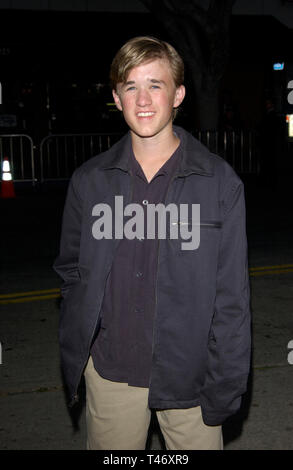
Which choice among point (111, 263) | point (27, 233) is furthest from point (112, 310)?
point (27, 233)

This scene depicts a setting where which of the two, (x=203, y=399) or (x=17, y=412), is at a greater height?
(x=203, y=399)

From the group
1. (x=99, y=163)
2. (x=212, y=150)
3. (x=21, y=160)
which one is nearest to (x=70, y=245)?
(x=99, y=163)

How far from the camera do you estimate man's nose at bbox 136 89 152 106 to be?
2.77 meters

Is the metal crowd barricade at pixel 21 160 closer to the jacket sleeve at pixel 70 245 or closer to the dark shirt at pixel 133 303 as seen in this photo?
the jacket sleeve at pixel 70 245

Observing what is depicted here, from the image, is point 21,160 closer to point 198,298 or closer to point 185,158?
point 185,158

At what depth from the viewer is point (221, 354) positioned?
2.72 metres

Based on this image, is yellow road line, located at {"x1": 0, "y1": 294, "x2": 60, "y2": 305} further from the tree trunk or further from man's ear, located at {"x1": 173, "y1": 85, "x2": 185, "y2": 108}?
the tree trunk

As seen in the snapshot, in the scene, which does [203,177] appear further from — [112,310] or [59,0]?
[59,0]

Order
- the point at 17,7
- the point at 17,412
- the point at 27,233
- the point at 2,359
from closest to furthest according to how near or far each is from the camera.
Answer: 1. the point at 17,412
2. the point at 2,359
3. the point at 27,233
4. the point at 17,7

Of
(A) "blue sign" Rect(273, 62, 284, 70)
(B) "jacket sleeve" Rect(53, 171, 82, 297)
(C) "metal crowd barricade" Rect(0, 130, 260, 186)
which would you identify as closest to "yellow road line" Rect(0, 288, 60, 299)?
(B) "jacket sleeve" Rect(53, 171, 82, 297)

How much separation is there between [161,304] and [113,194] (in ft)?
1.47

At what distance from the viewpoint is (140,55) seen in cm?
270

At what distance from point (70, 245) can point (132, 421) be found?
2.36 ft

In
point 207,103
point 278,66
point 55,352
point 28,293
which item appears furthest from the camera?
point 278,66
